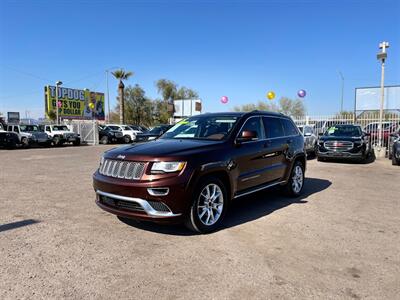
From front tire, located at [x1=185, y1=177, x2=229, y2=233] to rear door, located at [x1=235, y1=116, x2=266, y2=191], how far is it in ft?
1.67

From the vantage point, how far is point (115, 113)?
211 feet

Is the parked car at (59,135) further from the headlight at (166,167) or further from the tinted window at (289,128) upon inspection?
the headlight at (166,167)

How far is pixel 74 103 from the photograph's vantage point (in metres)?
43.7

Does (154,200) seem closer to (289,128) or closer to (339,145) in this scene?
(289,128)

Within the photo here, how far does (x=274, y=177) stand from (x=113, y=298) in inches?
162

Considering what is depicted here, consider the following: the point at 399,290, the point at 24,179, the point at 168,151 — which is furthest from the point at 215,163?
the point at 24,179

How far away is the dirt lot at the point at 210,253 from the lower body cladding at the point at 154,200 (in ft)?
1.20

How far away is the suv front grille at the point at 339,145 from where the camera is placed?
1342 centimetres

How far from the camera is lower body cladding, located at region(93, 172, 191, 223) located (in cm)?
430

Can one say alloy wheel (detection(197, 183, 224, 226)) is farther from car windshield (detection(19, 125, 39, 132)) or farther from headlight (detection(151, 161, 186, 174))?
car windshield (detection(19, 125, 39, 132))

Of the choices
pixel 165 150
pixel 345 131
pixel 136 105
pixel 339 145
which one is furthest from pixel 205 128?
pixel 136 105

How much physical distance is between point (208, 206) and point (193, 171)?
67 centimetres

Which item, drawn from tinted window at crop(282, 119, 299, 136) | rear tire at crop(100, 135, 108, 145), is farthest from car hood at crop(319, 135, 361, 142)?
rear tire at crop(100, 135, 108, 145)

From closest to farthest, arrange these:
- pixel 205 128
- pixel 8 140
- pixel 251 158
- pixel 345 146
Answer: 1. pixel 251 158
2. pixel 205 128
3. pixel 345 146
4. pixel 8 140
